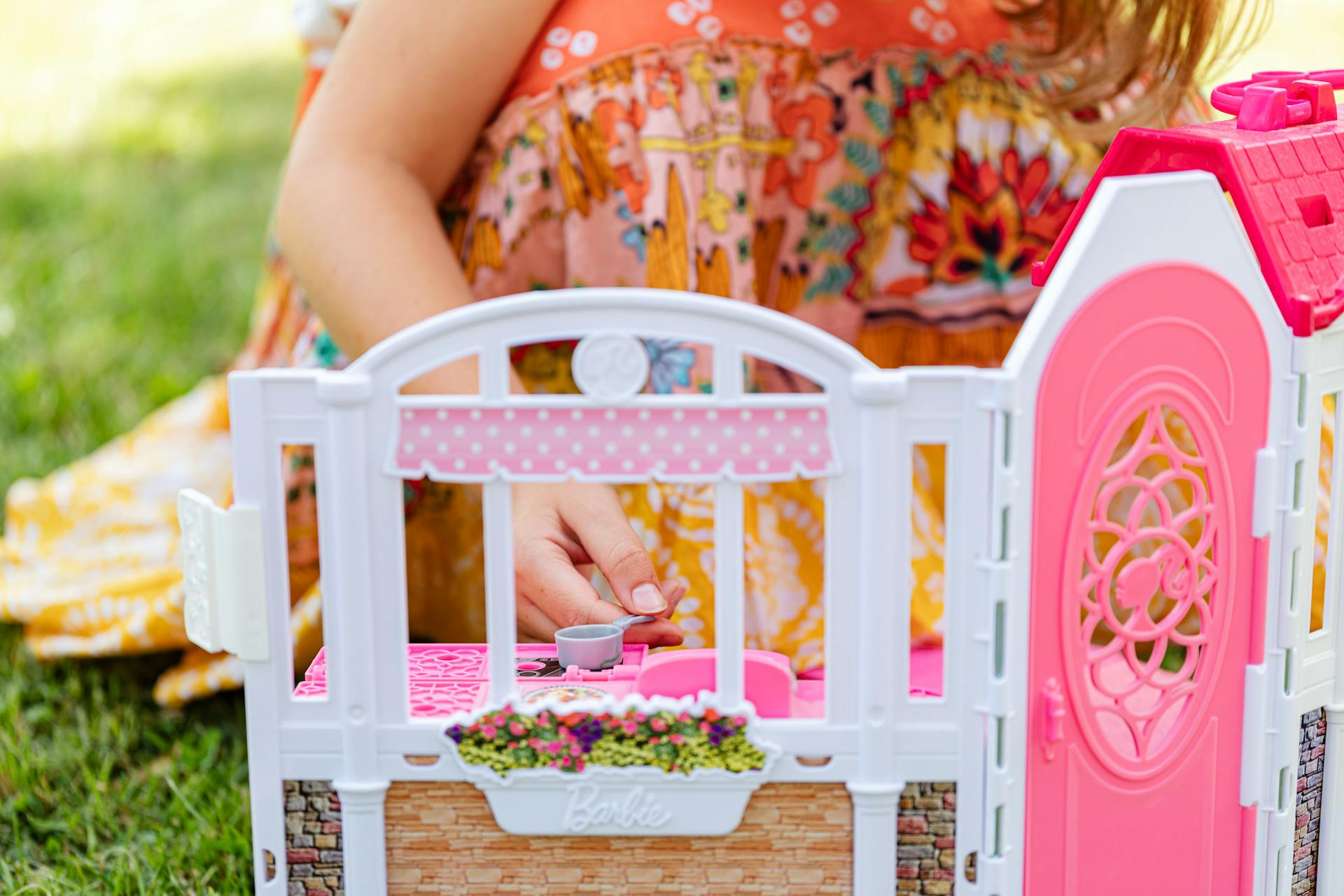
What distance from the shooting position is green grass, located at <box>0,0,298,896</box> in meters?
1.22

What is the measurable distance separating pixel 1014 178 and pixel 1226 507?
23.9 inches

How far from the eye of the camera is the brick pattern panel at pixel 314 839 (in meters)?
0.88

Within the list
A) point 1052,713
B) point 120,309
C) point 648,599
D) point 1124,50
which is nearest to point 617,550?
point 648,599

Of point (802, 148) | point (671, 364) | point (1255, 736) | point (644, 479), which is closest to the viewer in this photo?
point (644, 479)

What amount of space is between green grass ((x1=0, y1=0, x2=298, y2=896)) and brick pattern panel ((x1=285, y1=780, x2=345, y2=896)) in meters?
0.26

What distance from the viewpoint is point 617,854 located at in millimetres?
880

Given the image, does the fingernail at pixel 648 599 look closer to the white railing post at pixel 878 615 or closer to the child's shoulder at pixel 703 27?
the white railing post at pixel 878 615

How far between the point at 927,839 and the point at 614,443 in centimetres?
30

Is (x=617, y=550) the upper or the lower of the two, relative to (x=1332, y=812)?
upper

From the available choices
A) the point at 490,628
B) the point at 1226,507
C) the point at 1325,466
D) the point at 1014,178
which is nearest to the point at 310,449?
the point at 490,628

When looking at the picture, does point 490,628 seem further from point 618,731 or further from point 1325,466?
point 1325,466

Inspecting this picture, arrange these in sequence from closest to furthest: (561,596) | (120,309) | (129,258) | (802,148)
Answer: (561,596) → (802,148) → (120,309) → (129,258)

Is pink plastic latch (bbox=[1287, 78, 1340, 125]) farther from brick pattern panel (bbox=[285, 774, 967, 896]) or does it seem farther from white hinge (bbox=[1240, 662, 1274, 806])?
brick pattern panel (bbox=[285, 774, 967, 896])

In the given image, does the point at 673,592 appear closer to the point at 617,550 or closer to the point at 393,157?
the point at 617,550
